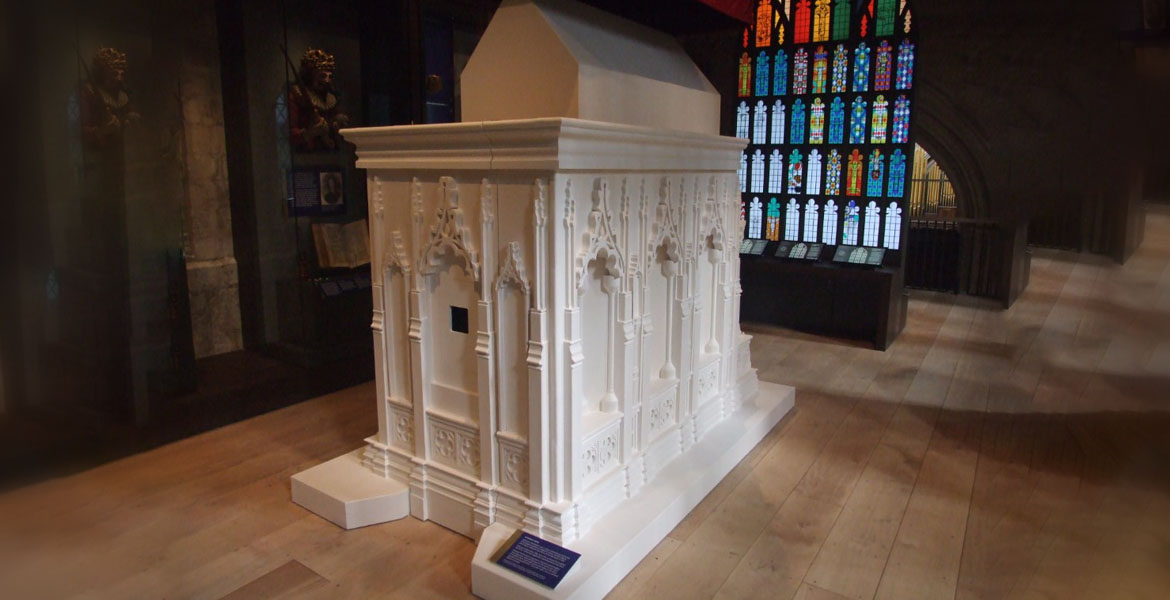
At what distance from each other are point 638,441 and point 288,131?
3.27 m

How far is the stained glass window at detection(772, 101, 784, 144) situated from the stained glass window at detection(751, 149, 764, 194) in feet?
0.71

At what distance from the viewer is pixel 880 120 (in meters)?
6.39

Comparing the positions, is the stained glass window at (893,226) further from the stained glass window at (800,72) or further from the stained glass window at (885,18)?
the stained glass window at (885,18)

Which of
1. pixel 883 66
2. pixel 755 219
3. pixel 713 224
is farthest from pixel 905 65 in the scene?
pixel 713 224

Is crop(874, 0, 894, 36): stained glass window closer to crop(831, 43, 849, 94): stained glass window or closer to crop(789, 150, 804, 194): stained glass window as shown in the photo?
crop(831, 43, 849, 94): stained glass window

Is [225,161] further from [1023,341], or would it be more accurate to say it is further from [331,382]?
[1023,341]

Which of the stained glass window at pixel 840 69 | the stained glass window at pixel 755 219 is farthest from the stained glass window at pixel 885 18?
the stained glass window at pixel 755 219

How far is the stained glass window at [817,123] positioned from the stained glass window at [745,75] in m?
0.69

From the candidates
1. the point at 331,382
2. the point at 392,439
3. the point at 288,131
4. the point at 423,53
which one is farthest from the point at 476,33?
the point at 392,439

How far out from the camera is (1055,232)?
0.50 meters

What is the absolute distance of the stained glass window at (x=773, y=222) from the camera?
7156 millimetres

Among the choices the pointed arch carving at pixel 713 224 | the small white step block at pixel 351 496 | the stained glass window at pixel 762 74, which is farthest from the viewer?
the stained glass window at pixel 762 74

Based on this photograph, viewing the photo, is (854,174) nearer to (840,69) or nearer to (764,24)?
(840,69)

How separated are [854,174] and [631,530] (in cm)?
483
